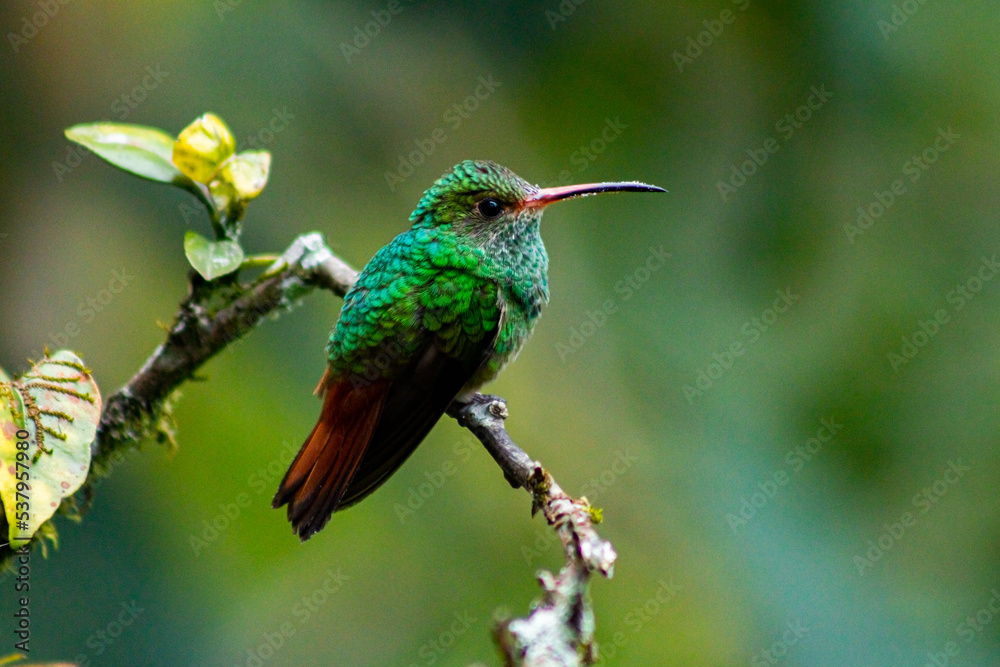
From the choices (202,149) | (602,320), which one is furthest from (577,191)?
(602,320)

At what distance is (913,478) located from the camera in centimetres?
356

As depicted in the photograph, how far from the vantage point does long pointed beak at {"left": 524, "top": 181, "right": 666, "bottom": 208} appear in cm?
250

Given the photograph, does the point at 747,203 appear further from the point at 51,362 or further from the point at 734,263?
the point at 51,362

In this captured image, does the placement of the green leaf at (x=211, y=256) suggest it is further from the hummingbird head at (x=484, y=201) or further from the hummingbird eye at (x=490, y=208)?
the hummingbird eye at (x=490, y=208)

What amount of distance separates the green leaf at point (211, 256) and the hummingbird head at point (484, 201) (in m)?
0.62

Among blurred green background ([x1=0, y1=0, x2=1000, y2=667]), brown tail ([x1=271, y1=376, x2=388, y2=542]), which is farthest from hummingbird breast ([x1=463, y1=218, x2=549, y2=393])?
blurred green background ([x1=0, y1=0, x2=1000, y2=667])

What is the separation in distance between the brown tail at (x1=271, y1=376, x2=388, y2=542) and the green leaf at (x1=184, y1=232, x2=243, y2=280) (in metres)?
0.44

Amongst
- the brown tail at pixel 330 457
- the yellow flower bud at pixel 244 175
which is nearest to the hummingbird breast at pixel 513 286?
the brown tail at pixel 330 457

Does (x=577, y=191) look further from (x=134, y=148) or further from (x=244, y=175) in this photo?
(x=134, y=148)

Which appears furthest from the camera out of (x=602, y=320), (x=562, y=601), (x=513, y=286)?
(x=602, y=320)

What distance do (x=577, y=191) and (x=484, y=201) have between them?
286mm

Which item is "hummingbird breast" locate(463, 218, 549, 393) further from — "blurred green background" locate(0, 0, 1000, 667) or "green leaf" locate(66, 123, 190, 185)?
"blurred green background" locate(0, 0, 1000, 667)

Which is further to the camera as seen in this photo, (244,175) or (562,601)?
(244,175)

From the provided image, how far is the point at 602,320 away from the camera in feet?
12.6
